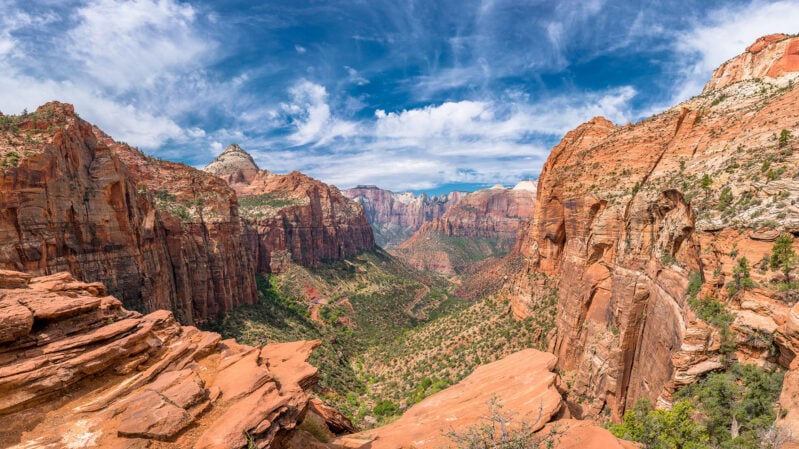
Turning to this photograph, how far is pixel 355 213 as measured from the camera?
496 feet

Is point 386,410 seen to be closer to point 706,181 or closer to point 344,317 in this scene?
point 706,181

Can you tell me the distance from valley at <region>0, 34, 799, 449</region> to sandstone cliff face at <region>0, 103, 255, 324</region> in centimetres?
19

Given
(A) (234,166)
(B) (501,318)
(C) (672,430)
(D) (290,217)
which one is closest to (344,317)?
(D) (290,217)

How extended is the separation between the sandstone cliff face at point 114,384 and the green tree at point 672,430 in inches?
596

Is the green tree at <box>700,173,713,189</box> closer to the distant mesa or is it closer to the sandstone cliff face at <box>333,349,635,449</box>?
the sandstone cliff face at <box>333,349,635,449</box>

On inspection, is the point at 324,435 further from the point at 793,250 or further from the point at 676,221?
the point at 676,221

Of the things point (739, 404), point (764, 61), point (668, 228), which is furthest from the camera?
point (764, 61)

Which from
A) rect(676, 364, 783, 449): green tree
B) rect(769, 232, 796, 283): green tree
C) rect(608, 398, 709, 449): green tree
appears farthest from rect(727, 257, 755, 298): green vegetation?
rect(608, 398, 709, 449): green tree

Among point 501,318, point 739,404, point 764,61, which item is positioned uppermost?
point 764,61

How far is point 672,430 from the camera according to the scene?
13305 millimetres

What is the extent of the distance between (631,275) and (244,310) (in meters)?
58.5

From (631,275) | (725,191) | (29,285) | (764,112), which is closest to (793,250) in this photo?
(725,191)

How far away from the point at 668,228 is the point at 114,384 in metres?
31.1

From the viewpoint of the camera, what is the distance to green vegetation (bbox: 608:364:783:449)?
11594 millimetres
